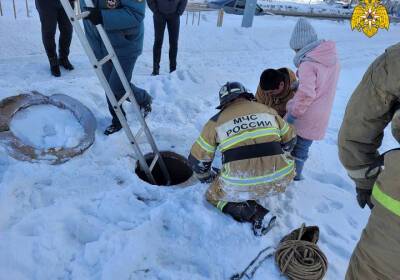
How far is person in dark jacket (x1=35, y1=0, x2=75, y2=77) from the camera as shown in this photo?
15.5 feet

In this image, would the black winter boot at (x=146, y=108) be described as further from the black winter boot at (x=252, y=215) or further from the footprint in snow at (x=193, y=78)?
the black winter boot at (x=252, y=215)

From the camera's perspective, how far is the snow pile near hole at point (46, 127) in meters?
3.46

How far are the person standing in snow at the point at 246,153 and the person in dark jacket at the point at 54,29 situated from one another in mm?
3073

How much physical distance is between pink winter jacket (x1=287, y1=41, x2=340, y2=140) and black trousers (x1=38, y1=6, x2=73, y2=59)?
3298 millimetres

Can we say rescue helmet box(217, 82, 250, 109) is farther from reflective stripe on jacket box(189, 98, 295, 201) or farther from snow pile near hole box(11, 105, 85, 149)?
snow pile near hole box(11, 105, 85, 149)

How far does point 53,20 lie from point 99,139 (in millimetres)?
2066

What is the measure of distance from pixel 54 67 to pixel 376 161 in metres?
4.51

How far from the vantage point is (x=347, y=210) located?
3.44m

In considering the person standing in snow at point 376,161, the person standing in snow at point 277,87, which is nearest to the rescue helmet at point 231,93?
the person standing in snow at point 277,87

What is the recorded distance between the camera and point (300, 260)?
254cm

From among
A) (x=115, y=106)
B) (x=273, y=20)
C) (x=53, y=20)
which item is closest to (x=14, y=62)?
→ (x=53, y=20)

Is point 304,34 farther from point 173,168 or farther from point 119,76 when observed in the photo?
point 173,168

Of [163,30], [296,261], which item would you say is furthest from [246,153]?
[163,30]

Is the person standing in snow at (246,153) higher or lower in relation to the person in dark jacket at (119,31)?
lower
